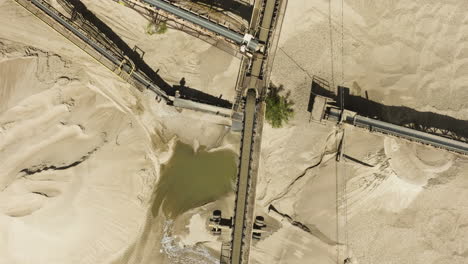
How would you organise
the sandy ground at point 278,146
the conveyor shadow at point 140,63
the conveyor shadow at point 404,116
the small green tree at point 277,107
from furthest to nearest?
the conveyor shadow at point 140,63 < the conveyor shadow at point 404,116 < the small green tree at point 277,107 < the sandy ground at point 278,146

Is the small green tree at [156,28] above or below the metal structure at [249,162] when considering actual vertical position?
above

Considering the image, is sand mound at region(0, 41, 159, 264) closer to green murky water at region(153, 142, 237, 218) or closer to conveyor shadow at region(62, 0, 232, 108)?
green murky water at region(153, 142, 237, 218)

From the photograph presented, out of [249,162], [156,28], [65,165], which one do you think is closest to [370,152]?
[249,162]

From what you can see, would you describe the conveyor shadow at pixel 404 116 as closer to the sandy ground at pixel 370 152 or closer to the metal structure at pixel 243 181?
the sandy ground at pixel 370 152

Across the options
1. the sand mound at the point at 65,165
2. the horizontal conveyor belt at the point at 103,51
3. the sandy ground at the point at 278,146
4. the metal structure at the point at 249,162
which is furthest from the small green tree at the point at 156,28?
the metal structure at the point at 249,162

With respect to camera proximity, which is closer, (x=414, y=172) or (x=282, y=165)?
(x=414, y=172)

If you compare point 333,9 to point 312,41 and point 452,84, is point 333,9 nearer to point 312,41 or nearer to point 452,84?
point 312,41

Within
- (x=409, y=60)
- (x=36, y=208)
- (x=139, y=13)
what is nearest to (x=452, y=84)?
(x=409, y=60)
